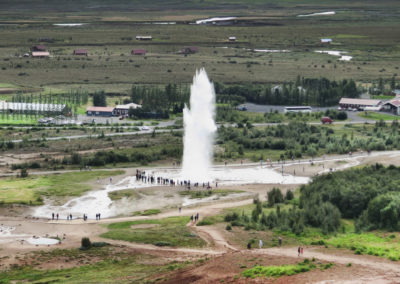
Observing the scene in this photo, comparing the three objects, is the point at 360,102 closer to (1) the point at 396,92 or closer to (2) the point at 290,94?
(2) the point at 290,94

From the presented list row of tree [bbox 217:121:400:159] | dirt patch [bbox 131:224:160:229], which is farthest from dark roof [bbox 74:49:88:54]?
dirt patch [bbox 131:224:160:229]

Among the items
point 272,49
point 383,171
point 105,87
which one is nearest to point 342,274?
point 383,171

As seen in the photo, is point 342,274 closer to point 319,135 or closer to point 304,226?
point 304,226

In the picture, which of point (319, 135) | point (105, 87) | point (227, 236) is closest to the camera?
point (227, 236)

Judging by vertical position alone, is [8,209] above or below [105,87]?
below

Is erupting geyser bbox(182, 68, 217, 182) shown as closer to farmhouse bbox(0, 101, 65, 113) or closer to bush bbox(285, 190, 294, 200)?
bush bbox(285, 190, 294, 200)

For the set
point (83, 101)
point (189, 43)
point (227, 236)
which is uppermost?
point (189, 43)
